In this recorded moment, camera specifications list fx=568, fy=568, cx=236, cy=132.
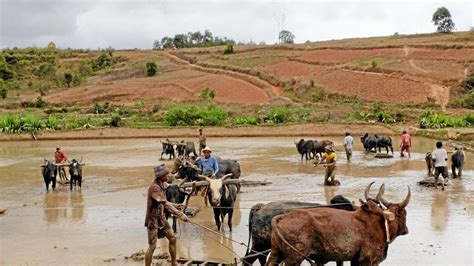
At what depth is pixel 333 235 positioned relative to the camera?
7.65 m

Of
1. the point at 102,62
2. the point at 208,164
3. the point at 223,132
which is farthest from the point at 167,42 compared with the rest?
the point at 208,164

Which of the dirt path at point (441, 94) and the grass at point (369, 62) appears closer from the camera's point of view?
the dirt path at point (441, 94)

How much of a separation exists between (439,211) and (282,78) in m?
53.0

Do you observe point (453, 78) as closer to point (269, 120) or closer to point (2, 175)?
point (269, 120)

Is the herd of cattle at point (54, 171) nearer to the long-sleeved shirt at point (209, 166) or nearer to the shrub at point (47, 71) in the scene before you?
the long-sleeved shirt at point (209, 166)

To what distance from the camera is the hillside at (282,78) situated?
175 feet

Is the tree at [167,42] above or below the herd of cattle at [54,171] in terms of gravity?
above

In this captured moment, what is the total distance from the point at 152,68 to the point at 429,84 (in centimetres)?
3976

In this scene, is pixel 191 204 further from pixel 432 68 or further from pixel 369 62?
pixel 369 62

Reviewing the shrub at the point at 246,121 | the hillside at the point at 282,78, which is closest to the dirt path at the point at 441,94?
the hillside at the point at 282,78

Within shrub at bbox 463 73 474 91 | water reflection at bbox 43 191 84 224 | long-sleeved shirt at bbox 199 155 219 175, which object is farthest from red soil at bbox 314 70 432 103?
long-sleeved shirt at bbox 199 155 219 175

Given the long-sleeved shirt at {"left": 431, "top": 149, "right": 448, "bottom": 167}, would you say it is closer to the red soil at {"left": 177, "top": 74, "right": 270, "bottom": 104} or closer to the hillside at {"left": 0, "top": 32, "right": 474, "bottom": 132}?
the hillside at {"left": 0, "top": 32, "right": 474, "bottom": 132}

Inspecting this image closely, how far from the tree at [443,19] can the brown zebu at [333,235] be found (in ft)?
286

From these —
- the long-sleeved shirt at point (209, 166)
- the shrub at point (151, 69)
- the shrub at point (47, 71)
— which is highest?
the shrub at point (47, 71)
